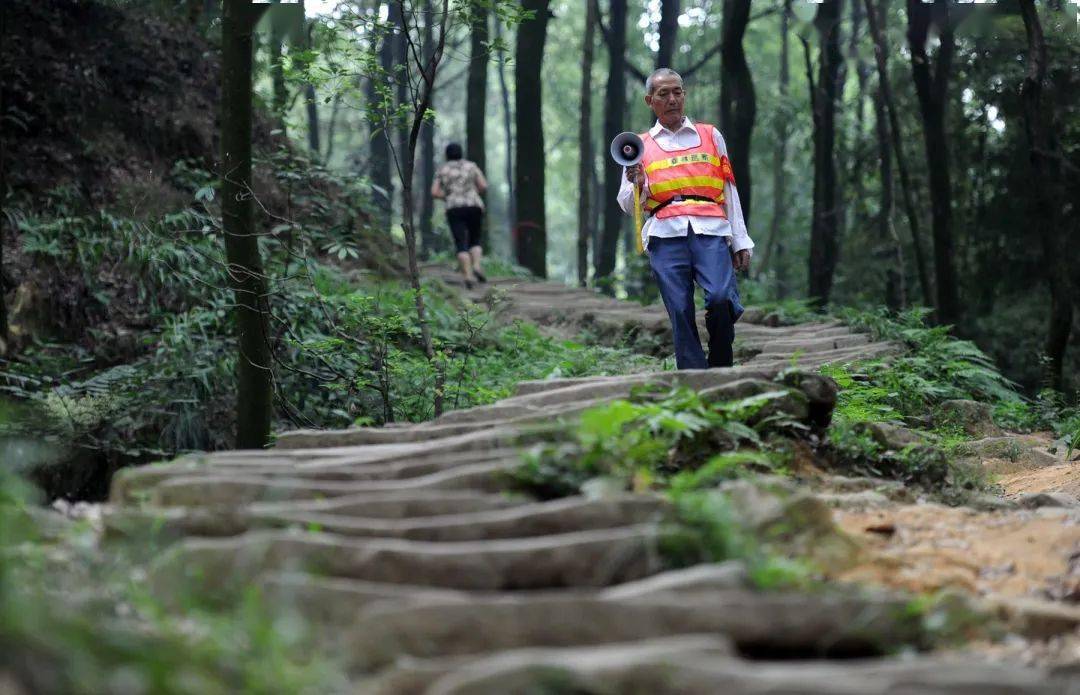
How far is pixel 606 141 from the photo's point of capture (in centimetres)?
2330

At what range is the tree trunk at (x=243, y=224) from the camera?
299 inches

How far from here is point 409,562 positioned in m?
3.66

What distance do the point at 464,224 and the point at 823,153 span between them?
7.26 metres

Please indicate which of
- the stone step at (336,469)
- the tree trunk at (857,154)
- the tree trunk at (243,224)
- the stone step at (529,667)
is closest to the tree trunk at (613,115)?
the tree trunk at (857,154)

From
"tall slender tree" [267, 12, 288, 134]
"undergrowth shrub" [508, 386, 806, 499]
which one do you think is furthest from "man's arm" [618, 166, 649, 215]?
"tall slender tree" [267, 12, 288, 134]

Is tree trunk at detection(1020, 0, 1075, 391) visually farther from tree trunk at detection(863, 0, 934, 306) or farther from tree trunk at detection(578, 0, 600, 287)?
tree trunk at detection(578, 0, 600, 287)

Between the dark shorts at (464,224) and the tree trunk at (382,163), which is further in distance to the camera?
the dark shorts at (464,224)

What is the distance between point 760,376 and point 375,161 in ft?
60.9

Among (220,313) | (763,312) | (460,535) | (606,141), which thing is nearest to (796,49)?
(606,141)

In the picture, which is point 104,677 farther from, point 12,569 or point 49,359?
point 49,359

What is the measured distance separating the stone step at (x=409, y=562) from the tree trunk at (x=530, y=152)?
16.7 metres

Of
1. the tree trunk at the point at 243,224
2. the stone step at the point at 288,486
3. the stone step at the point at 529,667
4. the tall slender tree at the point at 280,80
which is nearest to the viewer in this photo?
the stone step at the point at 529,667

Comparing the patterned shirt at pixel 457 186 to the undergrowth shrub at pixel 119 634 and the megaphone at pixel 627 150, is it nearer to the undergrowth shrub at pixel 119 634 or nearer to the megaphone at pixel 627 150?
the megaphone at pixel 627 150

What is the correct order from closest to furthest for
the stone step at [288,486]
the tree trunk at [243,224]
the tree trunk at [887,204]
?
the stone step at [288,486] < the tree trunk at [243,224] < the tree trunk at [887,204]
